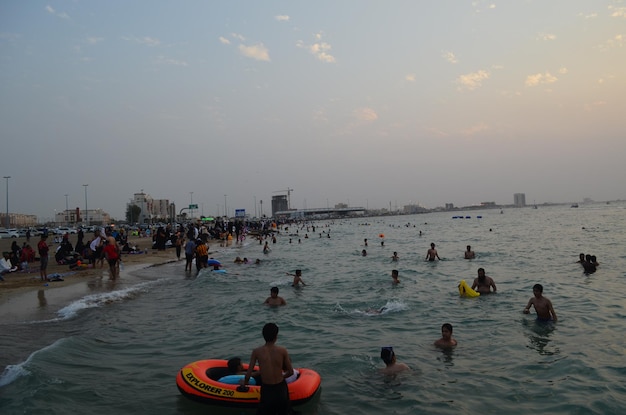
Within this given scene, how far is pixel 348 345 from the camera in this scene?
329 inches

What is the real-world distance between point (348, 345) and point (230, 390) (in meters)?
3.36

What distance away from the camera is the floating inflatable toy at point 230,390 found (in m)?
5.44

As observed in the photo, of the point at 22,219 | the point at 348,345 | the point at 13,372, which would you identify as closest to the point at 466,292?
the point at 348,345

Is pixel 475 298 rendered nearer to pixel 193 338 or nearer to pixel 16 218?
pixel 193 338

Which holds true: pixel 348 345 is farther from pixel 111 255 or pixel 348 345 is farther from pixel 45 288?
pixel 111 255

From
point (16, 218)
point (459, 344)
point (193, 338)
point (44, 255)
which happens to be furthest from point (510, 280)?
point (16, 218)

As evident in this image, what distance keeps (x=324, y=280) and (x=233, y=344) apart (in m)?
8.84

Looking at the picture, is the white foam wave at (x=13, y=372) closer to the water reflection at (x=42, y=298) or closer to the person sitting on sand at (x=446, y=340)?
the water reflection at (x=42, y=298)

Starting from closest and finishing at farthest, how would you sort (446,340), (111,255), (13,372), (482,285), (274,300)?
(13,372) < (446,340) < (274,300) < (482,285) < (111,255)

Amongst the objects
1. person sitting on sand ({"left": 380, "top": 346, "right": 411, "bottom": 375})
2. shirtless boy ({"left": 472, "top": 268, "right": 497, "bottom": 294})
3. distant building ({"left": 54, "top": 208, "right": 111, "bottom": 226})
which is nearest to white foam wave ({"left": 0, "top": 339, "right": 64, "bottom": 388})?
person sitting on sand ({"left": 380, "top": 346, "right": 411, "bottom": 375})

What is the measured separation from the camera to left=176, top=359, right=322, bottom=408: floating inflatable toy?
5.44 m

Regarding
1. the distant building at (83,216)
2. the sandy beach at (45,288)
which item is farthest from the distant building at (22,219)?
the sandy beach at (45,288)

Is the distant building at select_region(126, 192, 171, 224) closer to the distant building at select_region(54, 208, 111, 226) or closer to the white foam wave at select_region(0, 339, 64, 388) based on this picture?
the distant building at select_region(54, 208, 111, 226)

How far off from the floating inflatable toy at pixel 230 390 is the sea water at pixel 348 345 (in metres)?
0.20
